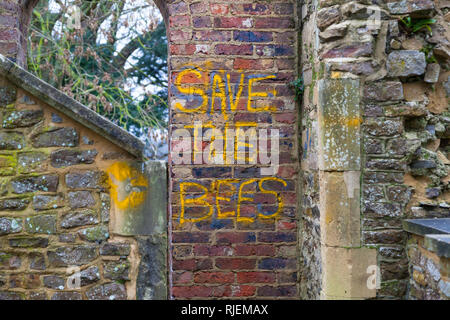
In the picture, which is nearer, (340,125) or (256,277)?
(340,125)

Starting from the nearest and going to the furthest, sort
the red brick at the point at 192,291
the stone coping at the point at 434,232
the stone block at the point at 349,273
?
the stone coping at the point at 434,232 < the stone block at the point at 349,273 < the red brick at the point at 192,291

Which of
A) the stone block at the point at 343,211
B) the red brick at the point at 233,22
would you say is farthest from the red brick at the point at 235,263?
the red brick at the point at 233,22

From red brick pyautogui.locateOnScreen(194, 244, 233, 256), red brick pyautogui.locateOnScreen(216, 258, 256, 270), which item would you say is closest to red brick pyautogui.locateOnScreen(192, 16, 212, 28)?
red brick pyautogui.locateOnScreen(194, 244, 233, 256)

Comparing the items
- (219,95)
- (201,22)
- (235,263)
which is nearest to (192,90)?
(219,95)

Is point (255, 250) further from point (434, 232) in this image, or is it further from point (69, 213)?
point (69, 213)

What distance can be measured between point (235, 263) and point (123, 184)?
1.57 meters

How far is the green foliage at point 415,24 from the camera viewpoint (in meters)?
3.18

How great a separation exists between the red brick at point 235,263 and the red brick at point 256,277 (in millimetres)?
63

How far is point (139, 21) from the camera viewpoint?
6664mm

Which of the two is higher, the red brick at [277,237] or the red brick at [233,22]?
the red brick at [233,22]

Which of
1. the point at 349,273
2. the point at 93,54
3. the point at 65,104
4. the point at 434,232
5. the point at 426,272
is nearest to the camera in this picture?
the point at 65,104

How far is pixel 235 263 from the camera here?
3807 mm

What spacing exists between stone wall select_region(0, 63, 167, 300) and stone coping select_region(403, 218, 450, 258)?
1.66 meters

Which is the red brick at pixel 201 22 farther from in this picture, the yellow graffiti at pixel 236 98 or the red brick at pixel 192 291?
the red brick at pixel 192 291
